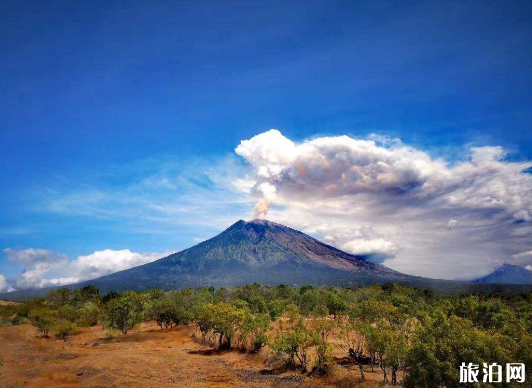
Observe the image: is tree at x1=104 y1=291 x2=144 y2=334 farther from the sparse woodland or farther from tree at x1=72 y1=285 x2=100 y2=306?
tree at x1=72 y1=285 x2=100 y2=306

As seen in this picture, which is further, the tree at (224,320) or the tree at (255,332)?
the tree at (224,320)

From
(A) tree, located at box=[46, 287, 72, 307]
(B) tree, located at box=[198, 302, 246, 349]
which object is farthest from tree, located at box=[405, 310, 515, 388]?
(A) tree, located at box=[46, 287, 72, 307]

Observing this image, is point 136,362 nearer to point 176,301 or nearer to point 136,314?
point 136,314

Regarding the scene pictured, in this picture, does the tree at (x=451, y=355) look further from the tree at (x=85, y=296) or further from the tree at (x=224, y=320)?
the tree at (x=85, y=296)

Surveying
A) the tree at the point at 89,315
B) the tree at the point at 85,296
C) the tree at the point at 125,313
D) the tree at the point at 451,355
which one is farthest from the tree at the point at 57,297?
the tree at the point at 451,355

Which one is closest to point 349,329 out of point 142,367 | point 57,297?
point 142,367

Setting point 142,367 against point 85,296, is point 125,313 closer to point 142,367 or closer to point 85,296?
point 142,367
